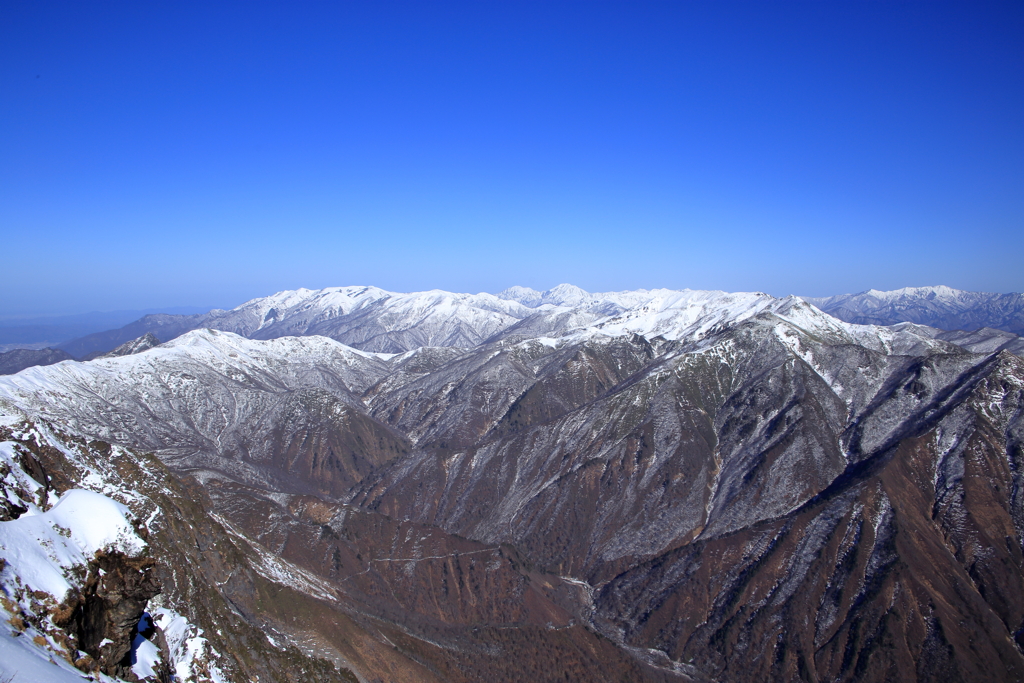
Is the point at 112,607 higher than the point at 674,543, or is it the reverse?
the point at 112,607

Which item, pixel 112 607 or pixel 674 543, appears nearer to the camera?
pixel 112 607

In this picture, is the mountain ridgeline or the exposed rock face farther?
the mountain ridgeline

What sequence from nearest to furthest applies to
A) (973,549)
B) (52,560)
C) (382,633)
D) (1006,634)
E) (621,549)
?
(52,560), (382,633), (1006,634), (973,549), (621,549)

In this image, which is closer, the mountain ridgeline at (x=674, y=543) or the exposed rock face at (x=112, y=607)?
the exposed rock face at (x=112, y=607)

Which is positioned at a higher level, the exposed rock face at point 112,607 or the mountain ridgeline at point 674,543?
the exposed rock face at point 112,607

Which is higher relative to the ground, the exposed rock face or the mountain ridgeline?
the exposed rock face

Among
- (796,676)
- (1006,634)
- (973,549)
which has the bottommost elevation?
(796,676)

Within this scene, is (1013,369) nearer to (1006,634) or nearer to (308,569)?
(1006,634)

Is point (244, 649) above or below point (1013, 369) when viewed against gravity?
below

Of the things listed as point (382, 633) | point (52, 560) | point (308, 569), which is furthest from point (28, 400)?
point (52, 560)

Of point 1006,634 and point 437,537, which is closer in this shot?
point 1006,634

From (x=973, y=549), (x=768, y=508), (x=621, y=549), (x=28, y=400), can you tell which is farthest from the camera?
(x=28, y=400)
